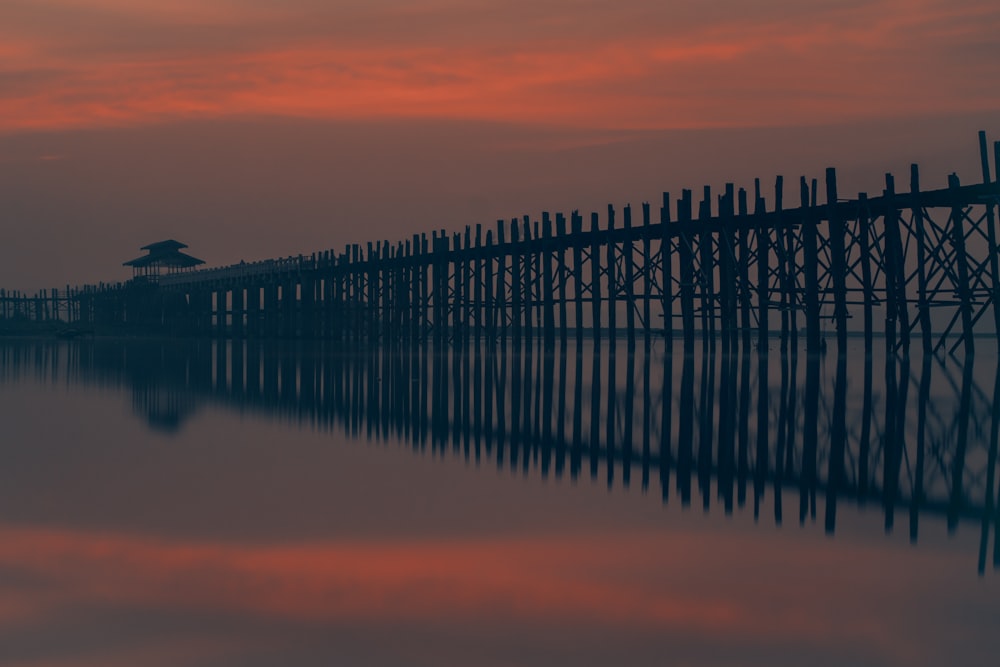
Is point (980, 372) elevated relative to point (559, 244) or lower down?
lower down

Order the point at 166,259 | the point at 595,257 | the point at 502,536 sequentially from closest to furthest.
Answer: the point at 502,536 < the point at 595,257 < the point at 166,259

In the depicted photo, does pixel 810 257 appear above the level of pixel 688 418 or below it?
above

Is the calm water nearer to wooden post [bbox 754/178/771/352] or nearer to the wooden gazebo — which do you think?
wooden post [bbox 754/178/771/352]

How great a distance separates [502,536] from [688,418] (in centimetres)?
800

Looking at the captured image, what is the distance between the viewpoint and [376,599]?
654 cm

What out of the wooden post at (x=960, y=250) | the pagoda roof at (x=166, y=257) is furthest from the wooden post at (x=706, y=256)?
the pagoda roof at (x=166, y=257)

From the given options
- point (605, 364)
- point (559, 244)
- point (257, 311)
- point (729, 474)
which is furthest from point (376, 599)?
point (257, 311)

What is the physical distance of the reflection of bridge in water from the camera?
1036 cm

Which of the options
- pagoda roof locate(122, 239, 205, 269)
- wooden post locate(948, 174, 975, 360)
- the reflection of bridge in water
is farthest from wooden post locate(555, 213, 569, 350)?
pagoda roof locate(122, 239, 205, 269)

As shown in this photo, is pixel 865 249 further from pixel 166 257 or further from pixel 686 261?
pixel 166 257

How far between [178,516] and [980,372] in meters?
Answer: 21.3

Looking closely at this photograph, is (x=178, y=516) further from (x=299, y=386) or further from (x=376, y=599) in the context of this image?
(x=299, y=386)

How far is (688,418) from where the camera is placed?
52.4ft

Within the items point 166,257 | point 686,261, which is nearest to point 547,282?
point 686,261
